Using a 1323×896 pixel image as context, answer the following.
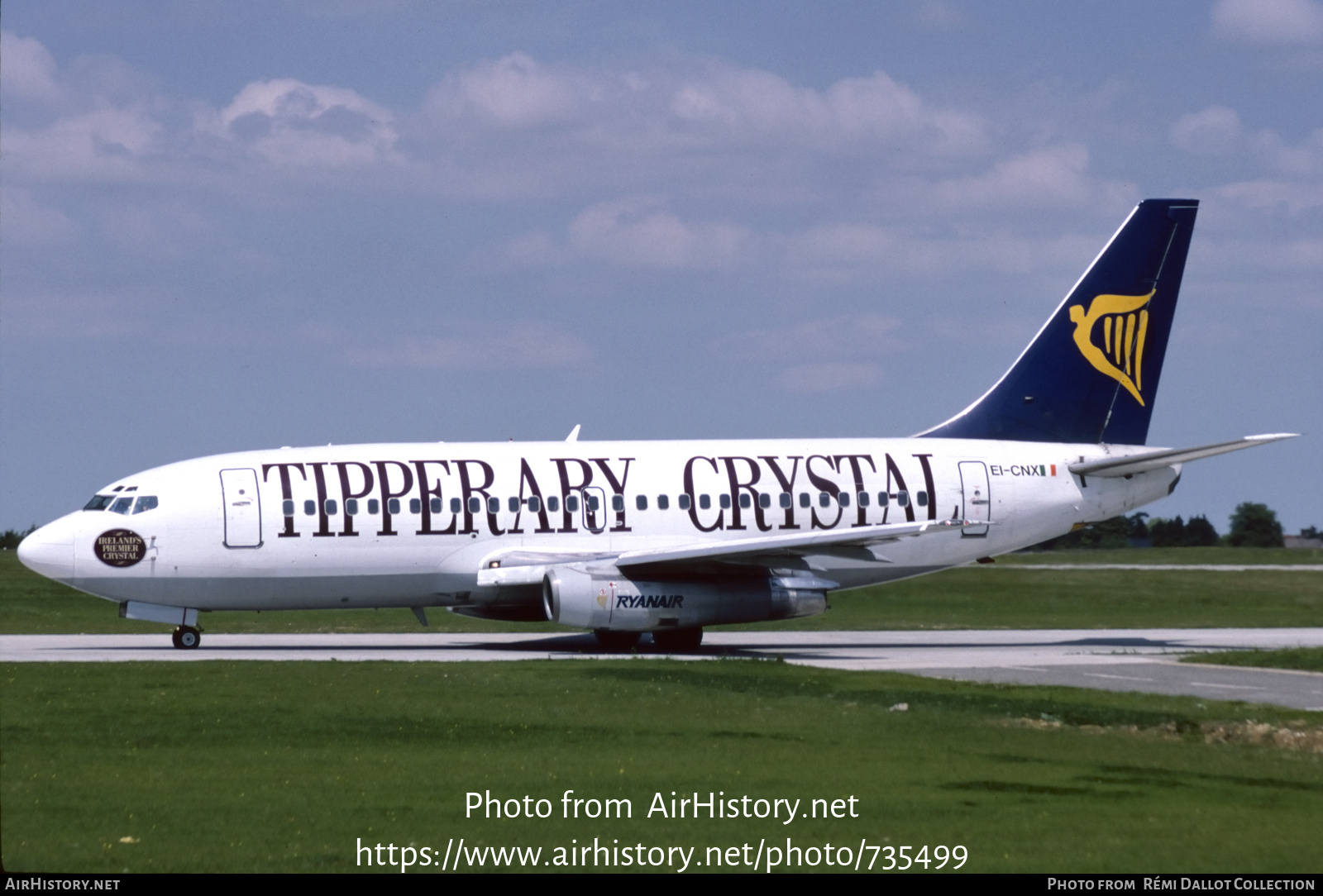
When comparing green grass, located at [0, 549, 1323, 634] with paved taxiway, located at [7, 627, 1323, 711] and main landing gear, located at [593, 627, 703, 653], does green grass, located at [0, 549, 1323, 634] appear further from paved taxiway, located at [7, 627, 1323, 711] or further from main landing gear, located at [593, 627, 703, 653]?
main landing gear, located at [593, 627, 703, 653]

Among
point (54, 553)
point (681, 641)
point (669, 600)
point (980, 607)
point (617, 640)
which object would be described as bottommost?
point (980, 607)

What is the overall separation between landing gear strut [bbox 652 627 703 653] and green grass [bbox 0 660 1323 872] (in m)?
8.21

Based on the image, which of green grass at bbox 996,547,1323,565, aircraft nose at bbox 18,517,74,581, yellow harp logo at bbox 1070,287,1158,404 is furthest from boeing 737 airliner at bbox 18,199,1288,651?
green grass at bbox 996,547,1323,565

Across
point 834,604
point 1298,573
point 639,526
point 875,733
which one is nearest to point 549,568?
point 639,526

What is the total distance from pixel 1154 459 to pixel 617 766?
22.7m

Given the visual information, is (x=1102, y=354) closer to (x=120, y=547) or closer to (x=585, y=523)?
(x=585, y=523)

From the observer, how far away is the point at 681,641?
33.0 metres

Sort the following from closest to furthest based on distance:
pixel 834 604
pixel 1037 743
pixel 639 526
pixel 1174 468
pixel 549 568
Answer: pixel 1037 743
pixel 549 568
pixel 639 526
pixel 1174 468
pixel 834 604

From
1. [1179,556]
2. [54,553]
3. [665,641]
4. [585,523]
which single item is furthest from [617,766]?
[1179,556]

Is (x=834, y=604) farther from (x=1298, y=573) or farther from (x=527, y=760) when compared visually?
(x=527, y=760)

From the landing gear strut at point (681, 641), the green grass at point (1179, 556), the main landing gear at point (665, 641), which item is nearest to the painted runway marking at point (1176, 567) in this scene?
the green grass at point (1179, 556)

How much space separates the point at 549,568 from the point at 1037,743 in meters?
14.9

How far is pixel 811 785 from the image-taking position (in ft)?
47.5

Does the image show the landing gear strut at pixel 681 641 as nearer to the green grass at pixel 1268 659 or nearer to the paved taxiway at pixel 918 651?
the paved taxiway at pixel 918 651
